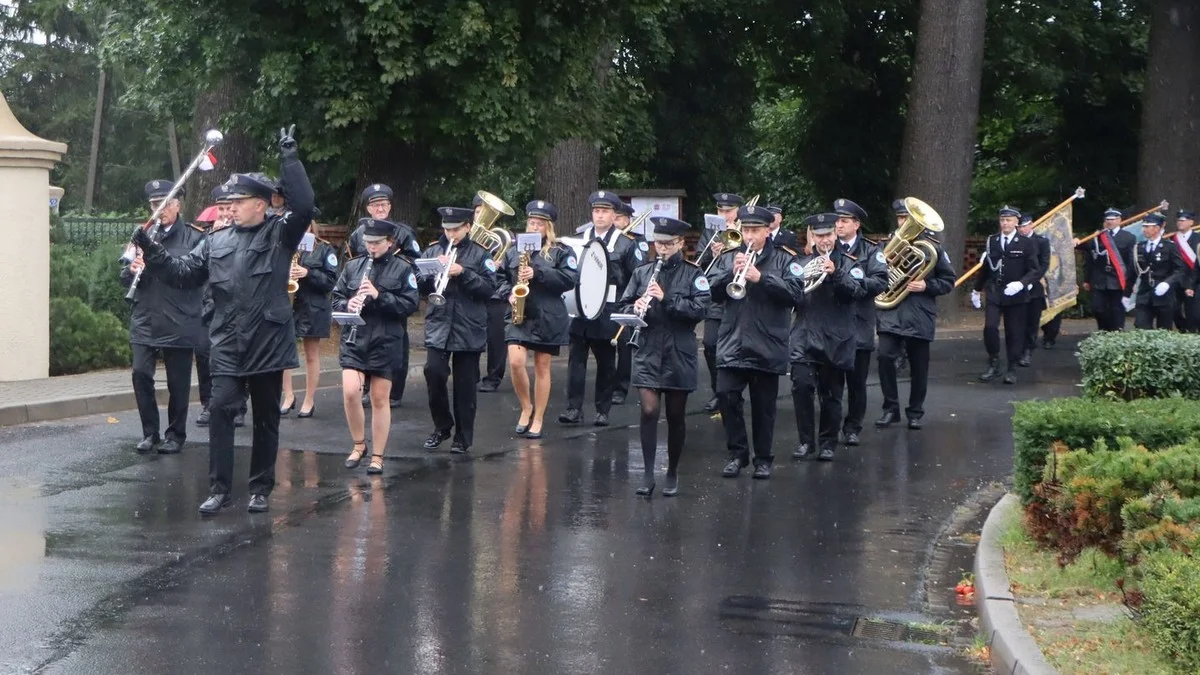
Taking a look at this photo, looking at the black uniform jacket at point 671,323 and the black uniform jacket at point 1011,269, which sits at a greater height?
the black uniform jacket at point 1011,269

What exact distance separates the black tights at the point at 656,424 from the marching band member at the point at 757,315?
47 centimetres

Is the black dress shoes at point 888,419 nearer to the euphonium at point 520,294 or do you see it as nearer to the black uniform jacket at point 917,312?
the black uniform jacket at point 917,312

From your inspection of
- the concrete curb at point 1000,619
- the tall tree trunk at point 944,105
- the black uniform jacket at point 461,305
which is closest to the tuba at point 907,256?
the black uniform jacket at point 461,305

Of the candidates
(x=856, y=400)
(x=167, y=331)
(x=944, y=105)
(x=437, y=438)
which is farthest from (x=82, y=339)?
(x=944, y=105)

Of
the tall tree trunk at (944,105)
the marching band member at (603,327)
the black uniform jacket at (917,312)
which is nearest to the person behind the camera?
the marching band member at (603,327)

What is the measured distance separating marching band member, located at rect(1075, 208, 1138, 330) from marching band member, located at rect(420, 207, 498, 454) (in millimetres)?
9920

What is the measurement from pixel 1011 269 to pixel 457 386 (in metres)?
7.23

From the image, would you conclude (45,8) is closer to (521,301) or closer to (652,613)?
(521,301)

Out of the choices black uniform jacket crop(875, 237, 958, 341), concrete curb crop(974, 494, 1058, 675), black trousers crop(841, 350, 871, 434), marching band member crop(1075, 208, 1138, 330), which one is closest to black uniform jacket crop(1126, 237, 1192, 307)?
marching band member crop(1075, 208, 1138, 330)

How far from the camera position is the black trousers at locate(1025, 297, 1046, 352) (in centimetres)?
1806

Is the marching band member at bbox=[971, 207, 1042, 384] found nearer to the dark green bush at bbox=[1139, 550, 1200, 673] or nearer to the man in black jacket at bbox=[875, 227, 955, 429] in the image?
the man in black jacket at bbox=[875, 227, 955, 429]

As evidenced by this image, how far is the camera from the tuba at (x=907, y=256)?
1338 centimetres

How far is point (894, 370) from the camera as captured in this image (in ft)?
44.9

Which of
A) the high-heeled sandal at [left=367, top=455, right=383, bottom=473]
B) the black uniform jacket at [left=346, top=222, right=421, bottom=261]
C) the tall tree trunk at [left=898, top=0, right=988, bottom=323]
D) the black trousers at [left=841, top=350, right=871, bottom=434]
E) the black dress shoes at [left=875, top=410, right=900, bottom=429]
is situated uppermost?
the tall tree trunk at [left=898, top=0, right=988, bottom=323]
